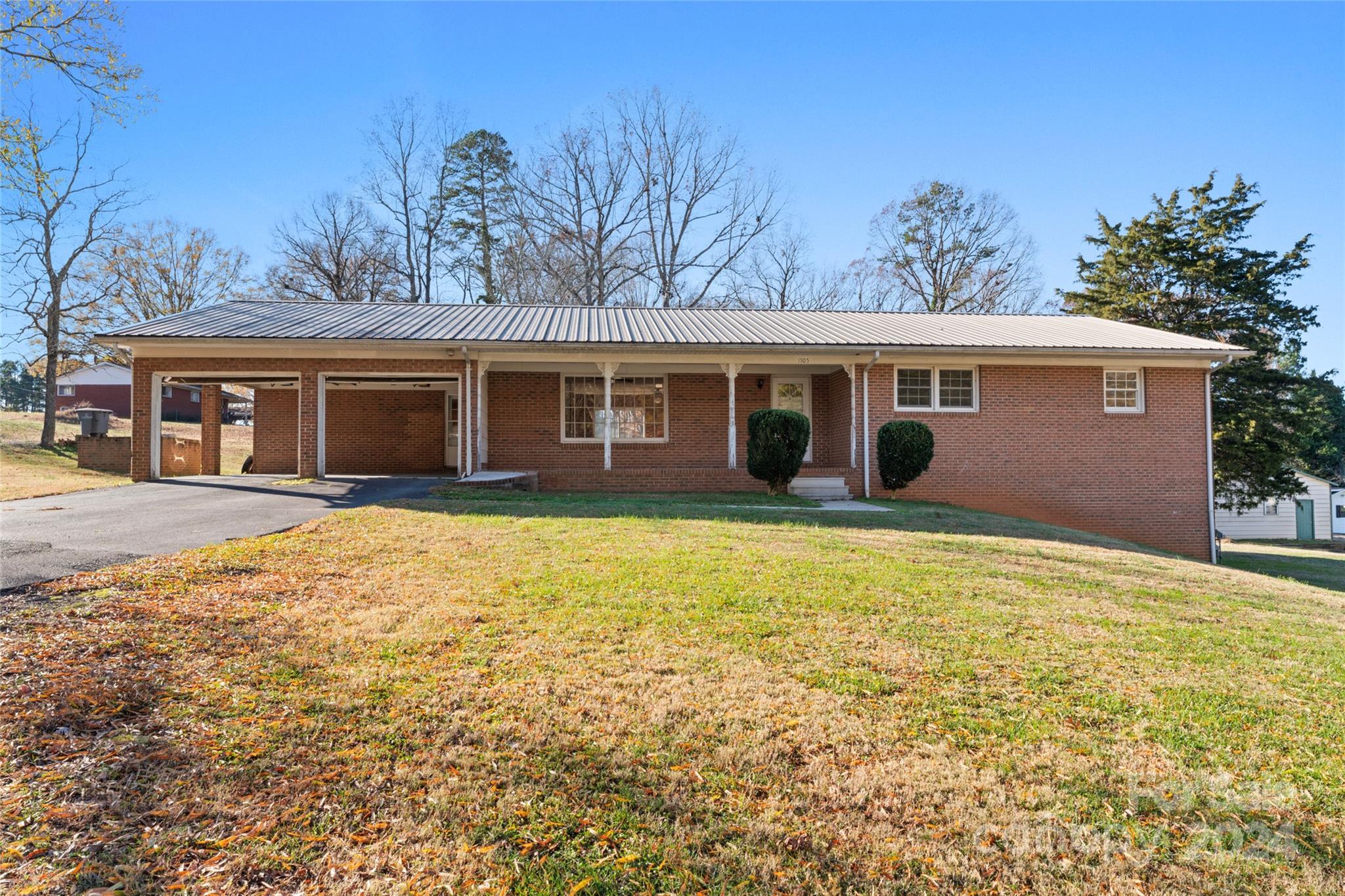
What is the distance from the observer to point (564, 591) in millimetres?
4914

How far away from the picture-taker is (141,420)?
13148 mm

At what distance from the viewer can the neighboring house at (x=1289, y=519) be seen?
25109 millimetres

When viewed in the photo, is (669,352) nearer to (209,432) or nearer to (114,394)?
(209,432)

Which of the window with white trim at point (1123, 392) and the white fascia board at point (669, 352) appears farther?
the window with white trim at point (1123, 392)

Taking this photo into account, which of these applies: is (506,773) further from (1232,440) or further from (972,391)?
(1232,440)

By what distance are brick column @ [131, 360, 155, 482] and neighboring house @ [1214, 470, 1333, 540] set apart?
31510 mm

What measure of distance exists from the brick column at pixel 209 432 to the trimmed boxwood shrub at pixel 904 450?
14496mm

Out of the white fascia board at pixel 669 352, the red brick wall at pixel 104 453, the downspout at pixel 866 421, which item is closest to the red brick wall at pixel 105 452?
the red brick wall at pixel 104 453

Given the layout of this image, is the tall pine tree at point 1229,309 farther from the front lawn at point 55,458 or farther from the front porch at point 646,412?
the front lawn at point 55,458

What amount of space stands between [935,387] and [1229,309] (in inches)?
593

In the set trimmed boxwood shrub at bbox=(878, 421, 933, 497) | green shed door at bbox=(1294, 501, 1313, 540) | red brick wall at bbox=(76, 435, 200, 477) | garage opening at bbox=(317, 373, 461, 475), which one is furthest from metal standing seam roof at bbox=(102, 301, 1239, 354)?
green shed door at bbox=(1294, 501, 1313, 540)

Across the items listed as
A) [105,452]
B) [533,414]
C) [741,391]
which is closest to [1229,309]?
[741,391]

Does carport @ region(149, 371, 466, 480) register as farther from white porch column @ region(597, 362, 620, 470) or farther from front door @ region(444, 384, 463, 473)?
white porch column @ region(597, 362, 620, 470)

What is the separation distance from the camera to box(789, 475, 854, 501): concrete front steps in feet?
42.0
